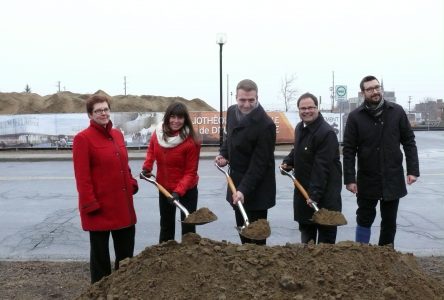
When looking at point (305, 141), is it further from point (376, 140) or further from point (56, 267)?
point (56, 267)

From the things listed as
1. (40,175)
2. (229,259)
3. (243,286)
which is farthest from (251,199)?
(40,175)

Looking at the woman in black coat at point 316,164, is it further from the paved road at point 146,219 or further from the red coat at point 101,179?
the paved road at point 146,219

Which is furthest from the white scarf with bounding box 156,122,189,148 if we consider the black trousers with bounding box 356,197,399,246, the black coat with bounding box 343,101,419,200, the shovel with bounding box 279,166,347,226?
the black trousers with bounding box 356,197,399,246

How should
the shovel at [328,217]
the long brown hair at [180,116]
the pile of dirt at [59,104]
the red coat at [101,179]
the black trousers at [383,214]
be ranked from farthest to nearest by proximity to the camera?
the pile of dirt at [59,104] < the black trousers at [383,214] < the long brown hair at [180,116] < the shovel at [328,217] < the red coat at [101,179]

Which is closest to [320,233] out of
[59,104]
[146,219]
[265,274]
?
[265,274]

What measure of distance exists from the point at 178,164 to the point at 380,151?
1.88 meters

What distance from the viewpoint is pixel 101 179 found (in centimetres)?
383

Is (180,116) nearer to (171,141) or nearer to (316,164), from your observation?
(171,141)

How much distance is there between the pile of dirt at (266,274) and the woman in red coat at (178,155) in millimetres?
1091

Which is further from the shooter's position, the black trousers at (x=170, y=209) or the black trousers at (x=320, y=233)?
Answer: the black trousers at (x=170, y=209)

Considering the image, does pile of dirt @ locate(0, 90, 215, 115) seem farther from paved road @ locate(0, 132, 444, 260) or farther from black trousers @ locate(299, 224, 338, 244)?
black trousers @ locate(299, 224, 338, 244)

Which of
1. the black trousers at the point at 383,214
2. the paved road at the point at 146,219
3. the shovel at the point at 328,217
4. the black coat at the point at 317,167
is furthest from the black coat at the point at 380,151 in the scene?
the paved road at the point at 146,219

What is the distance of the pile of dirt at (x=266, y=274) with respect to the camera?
2.84 metres

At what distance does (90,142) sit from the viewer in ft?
12.4
